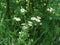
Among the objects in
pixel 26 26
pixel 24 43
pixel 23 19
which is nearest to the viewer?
pixel 24 43

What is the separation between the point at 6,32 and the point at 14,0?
50 centimetres

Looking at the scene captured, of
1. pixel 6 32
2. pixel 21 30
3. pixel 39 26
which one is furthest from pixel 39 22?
pixel 6 32

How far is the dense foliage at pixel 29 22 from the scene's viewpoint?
256 cm

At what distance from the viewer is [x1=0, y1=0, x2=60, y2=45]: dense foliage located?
2562 millimetres

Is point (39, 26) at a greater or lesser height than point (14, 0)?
lesser

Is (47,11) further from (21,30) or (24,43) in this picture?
(24,43)

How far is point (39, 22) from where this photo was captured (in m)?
2.77

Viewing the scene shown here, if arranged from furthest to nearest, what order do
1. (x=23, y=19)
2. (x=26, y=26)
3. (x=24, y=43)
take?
1. (x=23, y=19)
2. (x=26, y=26)
3. (x=24, y=43)

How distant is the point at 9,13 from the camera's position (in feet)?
9.19

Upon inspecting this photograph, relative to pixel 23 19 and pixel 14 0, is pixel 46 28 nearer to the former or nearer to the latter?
pixel 23 19

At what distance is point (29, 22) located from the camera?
2684 millimetres

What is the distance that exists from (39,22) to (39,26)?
1.9 inches

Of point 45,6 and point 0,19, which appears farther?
point 45,6

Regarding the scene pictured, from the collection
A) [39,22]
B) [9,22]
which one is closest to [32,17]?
[39,22]
